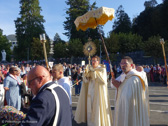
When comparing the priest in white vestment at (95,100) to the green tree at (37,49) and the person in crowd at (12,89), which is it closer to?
the person in crowd at (12,89)

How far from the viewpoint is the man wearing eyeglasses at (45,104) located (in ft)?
5.27

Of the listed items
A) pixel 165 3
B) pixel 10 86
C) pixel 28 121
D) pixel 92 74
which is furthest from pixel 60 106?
pixel 165 3

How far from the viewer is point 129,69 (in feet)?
12.9

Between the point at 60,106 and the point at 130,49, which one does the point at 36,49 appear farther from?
the point at 60,106

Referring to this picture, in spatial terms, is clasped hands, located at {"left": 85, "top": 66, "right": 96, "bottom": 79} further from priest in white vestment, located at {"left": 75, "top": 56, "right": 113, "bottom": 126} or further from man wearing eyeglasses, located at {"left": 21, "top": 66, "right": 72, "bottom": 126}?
man wearing eyeglasses, located at {"left": 21, "top": 66, "right": 72, "bottom": 126}

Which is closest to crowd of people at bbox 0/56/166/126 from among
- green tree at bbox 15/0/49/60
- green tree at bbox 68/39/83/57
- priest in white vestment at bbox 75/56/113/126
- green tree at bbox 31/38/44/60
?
priest in white vestment at bbox 75/56/113/126

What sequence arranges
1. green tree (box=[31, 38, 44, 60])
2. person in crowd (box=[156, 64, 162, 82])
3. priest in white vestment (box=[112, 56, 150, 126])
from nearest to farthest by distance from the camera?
priest in white vestment (box=[112, 56, 150, 126])
person in crowd (box=[156, 64, 162, 82])
green tree (box=[31, 38, 44, 60])

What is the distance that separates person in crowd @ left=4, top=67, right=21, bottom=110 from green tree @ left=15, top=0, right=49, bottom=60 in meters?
40.2

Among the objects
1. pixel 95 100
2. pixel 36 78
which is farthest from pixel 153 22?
pixel 36 78

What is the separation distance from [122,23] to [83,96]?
5017 cm

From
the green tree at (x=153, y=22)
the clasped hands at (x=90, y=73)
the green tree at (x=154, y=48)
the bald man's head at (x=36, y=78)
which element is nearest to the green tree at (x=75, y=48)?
the green tree at (x=154, y=48)

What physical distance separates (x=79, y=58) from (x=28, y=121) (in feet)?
122

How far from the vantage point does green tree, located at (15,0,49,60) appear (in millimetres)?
43625

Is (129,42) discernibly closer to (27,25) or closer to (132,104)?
(27,25)
